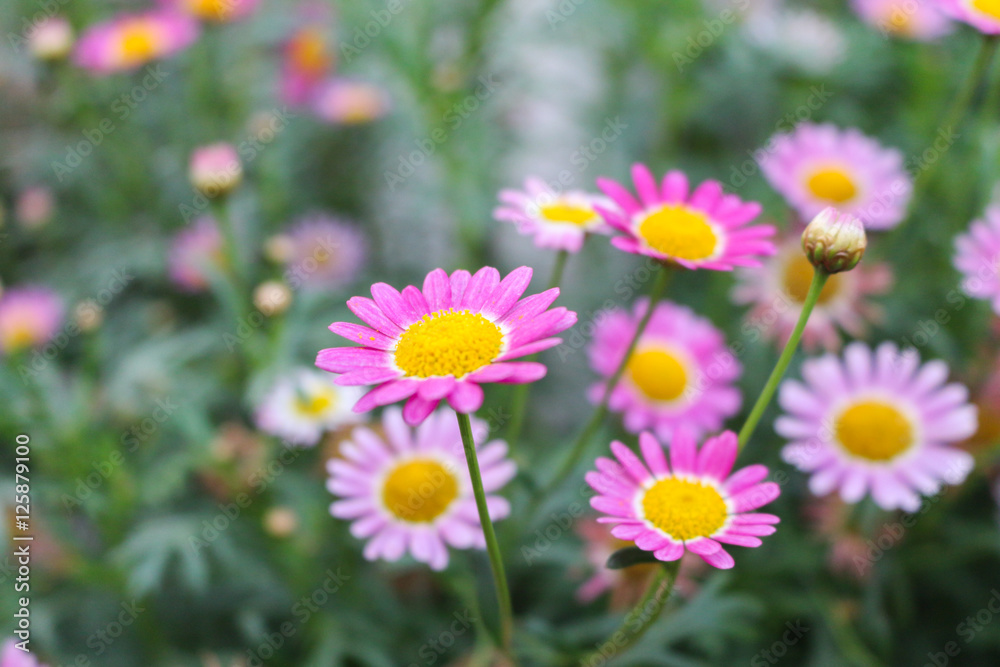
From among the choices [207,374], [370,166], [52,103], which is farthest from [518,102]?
[52,103]

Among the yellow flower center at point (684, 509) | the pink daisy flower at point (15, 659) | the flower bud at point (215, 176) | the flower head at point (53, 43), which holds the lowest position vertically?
the pink daisy flower at point (15, 659)

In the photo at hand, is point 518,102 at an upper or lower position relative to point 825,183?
lower

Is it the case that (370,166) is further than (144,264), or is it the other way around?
(370,166)

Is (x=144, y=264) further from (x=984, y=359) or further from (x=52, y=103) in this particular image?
(x=984, y=359)

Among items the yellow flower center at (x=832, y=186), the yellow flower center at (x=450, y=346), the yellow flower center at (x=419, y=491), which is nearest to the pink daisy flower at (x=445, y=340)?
the yellow flower center at (x=450, y=346)

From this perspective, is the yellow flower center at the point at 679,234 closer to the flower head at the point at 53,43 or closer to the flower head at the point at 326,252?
the flower head at the point at 326,252

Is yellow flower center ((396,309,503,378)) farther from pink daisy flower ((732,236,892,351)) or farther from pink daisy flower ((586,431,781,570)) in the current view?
pink daisy flower ((732,236,892,351))

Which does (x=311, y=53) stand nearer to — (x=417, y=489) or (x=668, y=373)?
(x=668, y=373)
